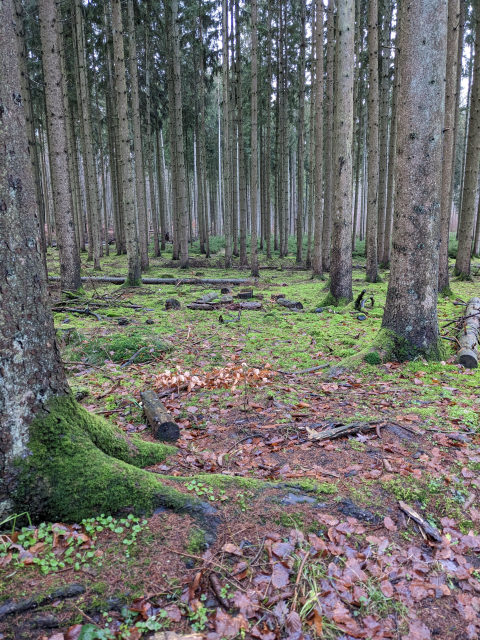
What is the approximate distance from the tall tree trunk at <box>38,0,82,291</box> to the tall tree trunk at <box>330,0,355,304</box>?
22.4ft

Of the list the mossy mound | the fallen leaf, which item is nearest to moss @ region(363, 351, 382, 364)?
the fallen leaf

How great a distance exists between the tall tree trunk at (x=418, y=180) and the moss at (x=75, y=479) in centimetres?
410

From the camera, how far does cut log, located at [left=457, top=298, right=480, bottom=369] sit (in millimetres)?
5590

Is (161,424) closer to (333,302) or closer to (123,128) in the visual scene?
(333,302)

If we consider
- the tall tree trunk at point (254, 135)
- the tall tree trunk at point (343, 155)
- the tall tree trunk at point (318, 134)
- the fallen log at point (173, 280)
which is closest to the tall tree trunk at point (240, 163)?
the tall tree trunk at point (254, 135)

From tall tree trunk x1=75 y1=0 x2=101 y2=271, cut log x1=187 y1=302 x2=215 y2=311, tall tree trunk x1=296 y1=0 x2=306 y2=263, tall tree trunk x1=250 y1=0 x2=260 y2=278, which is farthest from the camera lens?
tall tree trunk x1=296 y1=0 x2=306 y2=263

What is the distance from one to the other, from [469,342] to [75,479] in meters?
5.70

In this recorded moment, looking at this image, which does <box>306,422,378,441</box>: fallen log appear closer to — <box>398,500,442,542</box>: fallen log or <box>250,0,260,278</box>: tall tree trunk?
<box>398,500,442,542</box>: fallen log

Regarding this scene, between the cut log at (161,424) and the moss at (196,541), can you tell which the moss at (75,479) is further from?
the cut log at (161,424)

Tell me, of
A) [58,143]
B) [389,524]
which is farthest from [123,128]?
[389,524]

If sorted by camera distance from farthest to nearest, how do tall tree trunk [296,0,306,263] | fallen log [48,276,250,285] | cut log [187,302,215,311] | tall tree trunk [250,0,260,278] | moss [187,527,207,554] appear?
tall tree trunk [296,0,306,263]
fallen log [48,276,250,285]
tall tree trunk [250,0,260,278]
cut log [187,302,215,311]
moss [187,527,207,554]

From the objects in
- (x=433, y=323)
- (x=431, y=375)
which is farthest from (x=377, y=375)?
(x=433, y=323)

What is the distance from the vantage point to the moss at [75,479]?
2443 mm

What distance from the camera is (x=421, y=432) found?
3848 millimetres
